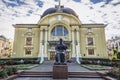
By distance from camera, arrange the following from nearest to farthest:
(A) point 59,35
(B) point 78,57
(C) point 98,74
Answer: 1. (C) point 98,74
2. (B) point 78,57
3. (A) point 59,35

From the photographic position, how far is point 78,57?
3253cm

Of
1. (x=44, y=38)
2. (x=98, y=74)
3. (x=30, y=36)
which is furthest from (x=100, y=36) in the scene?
(x=98, y=74)

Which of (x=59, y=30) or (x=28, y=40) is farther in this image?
(x=28, y=40)

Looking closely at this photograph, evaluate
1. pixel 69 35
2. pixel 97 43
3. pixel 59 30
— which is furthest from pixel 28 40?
pixel 97 43

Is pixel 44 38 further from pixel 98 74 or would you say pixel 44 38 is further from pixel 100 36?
pixel 98 74

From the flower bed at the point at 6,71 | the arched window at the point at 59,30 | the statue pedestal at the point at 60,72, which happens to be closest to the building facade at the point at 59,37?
the arched window at the point at 59,30

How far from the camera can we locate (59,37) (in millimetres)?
34344

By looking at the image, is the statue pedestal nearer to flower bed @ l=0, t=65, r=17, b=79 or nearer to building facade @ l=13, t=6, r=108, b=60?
flower bed @ l=0, t=65, r=17, b=79

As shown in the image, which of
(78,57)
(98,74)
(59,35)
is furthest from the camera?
(59,35)

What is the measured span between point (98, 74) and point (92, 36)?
2412cm

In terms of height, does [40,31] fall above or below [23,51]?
above

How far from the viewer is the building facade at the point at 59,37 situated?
33.8 meters

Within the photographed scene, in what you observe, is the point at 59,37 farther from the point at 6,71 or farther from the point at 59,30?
the point at 6,71

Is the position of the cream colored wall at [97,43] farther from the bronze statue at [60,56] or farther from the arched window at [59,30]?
the bronze statue at [60,56]
